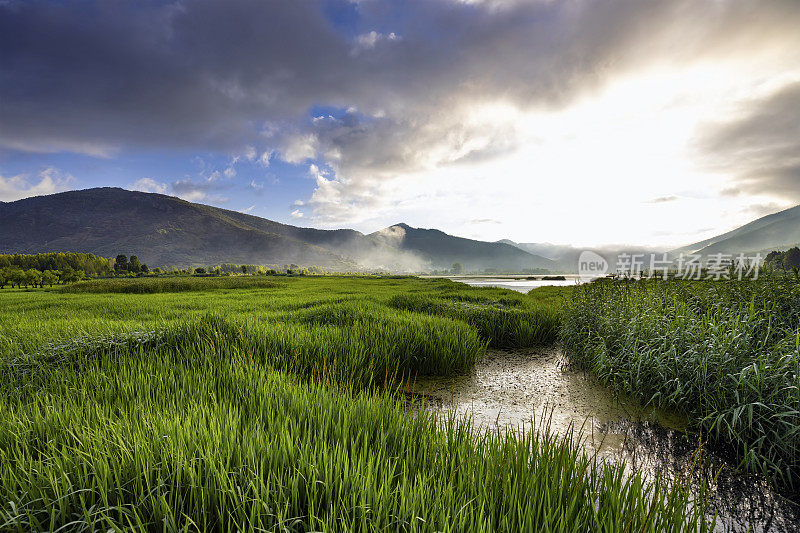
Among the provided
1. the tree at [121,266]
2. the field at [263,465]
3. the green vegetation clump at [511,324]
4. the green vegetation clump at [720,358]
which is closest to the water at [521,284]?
the green vegetation clump at [511,324]

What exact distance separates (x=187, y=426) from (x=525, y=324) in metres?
8.40

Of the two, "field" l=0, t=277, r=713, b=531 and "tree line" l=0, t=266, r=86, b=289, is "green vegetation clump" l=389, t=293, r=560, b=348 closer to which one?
"field" l=0, t=277, r=713, b=531

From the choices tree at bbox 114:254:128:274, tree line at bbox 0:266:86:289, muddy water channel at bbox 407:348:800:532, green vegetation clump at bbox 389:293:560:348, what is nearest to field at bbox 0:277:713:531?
muddy water channel at bbox 407:348:800:532

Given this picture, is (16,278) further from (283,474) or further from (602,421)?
(602,421)

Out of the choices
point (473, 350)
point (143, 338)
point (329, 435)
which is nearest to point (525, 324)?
point (473, 350)

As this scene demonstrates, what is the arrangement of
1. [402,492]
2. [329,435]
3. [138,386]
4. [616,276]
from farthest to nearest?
[616,276] < [138,386] < [329,435] < [402,492]

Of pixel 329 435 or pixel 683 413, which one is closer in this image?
pixel 329 435

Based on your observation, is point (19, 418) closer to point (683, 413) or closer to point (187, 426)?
point (187, 426)

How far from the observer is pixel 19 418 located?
9.32 feet

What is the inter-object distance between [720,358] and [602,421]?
70.6 inches

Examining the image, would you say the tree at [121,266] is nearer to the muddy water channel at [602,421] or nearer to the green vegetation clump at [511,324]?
the green vegetation clump at [511,324]

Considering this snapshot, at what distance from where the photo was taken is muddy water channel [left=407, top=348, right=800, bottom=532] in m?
2.94

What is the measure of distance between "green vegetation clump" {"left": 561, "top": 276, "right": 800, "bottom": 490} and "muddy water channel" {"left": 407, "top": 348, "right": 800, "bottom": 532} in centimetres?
27

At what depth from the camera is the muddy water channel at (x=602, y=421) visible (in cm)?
294
